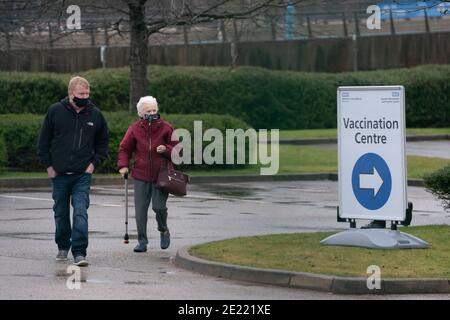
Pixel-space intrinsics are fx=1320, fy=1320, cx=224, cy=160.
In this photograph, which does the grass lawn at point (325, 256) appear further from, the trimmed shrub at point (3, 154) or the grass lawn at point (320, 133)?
the grass lawn at point (320, 133)

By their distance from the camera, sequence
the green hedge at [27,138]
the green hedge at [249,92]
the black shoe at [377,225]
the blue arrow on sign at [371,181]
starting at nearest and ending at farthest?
the blue arrow on sign at [371,181] < the black shoe at [377,225] < the green hedge at [27,138] < the green hedge at [249,92]

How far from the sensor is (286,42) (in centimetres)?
A: 4356

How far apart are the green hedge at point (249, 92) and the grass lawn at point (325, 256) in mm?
21298

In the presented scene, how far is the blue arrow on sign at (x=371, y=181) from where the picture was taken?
1438 cm

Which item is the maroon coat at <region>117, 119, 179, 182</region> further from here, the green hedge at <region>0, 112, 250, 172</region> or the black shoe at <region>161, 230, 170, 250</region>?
the green hedge at <region>0, 112, 250, 172</region>

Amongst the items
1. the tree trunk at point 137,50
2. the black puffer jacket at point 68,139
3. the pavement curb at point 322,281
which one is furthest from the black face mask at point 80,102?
the tree trunk at point 137,50

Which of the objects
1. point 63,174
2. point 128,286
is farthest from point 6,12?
point 128,286

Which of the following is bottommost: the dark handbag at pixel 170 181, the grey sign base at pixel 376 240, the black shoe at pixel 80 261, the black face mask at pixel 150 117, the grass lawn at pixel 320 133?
the black shoe at pixel 80 261

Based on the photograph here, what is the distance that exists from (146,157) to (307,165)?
1441 centimetres

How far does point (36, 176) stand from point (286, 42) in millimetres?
18730

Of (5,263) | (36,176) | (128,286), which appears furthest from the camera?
(36,176)

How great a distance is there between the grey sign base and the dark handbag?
1837 mm

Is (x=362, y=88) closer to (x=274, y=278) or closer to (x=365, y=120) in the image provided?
(x=365, y=120)

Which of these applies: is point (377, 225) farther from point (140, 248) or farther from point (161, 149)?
point (140, 248)
